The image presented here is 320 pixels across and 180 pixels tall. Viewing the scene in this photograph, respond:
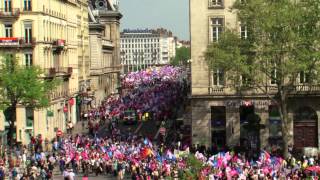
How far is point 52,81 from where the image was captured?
78.9 metres

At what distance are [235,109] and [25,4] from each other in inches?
982

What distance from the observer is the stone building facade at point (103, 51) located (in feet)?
438

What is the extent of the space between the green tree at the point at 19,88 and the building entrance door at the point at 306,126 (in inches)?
868

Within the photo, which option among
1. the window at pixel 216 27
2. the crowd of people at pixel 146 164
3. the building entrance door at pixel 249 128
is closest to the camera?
the crowd of people at pixel 146 164

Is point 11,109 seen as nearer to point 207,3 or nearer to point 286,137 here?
point 207,3

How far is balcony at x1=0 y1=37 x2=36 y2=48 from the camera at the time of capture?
260ft

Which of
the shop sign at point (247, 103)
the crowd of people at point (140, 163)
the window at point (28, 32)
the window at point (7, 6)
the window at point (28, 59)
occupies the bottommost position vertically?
the crowd of people at point (140, 163)

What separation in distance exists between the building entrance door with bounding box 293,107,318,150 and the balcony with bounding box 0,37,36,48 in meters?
27.5

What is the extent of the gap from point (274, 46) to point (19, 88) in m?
24.6

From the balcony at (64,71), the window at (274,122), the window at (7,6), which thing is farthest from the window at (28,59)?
the window at (274,122)

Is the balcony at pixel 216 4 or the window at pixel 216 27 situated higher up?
the balcony at pixel 216 4

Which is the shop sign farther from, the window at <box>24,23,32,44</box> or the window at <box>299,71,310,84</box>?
the window at <box>24,23,32,44</box>

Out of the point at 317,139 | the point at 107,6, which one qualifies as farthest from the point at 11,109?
the point at 107,6

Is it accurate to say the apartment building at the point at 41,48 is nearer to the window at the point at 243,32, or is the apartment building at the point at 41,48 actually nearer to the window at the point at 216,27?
the window at the point at 216,27
